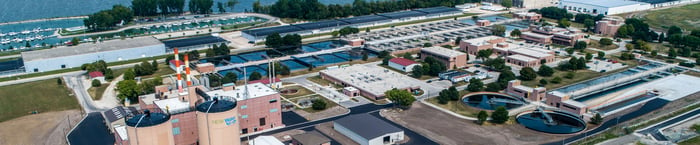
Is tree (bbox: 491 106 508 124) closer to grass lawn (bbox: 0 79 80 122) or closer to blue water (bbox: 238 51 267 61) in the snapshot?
blue water (bbox: 238 51 267 61)

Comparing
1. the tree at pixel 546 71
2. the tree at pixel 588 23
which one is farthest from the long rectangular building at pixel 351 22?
the tree at pixel 546 71

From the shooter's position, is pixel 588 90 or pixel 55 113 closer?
pixel 55 113

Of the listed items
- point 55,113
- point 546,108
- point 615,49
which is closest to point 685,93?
point 546,108

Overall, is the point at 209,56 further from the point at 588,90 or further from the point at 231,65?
the point at 588,90

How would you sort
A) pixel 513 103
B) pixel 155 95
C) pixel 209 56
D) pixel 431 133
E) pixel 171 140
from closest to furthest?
1. pixel 171 140
2. pixel 431 133
3. pixel 155 95
4. pixel 513 103
5. pixel 209 56

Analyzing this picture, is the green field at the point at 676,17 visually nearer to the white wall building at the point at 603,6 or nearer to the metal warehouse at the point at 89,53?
the white wall building at the point at 603,6

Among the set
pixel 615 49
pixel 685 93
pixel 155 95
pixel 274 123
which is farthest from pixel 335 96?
pixel 615 49

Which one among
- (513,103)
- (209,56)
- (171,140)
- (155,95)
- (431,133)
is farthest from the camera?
(209,56)

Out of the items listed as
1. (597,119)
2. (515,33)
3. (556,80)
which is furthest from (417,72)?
(515,33)
